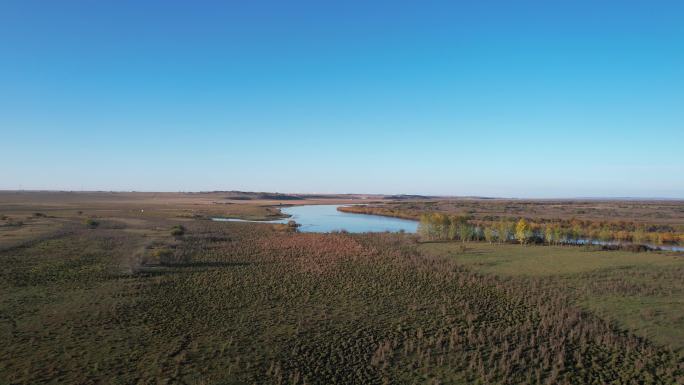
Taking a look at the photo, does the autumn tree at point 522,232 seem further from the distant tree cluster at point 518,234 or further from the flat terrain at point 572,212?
the flat terrain at point 572,212

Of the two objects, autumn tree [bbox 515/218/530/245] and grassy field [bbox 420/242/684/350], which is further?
autumn tree [bbox 515/218/530/245]

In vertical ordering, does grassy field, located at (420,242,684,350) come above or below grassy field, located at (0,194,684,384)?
above

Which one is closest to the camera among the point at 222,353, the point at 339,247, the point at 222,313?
the point at 222,353

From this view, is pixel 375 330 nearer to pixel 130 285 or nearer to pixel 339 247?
pixel 130 285

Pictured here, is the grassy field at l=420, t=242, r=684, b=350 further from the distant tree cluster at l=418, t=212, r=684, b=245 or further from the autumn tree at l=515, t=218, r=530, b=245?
the distant tree cluster at l=418, t=212, r=684, b=245

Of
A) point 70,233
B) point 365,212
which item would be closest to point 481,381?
point 70,233

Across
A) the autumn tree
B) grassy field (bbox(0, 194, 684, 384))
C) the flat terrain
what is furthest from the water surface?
grassy field (bbox(0, 194, 684, 384))

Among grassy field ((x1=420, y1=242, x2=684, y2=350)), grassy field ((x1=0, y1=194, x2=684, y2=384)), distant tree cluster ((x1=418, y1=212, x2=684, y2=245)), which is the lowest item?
grassy field ((x1=0, y1=194, x2=684, y2=384))

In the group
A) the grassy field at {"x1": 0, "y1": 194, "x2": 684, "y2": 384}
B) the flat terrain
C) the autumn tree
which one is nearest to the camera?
the grassy field at {"x1": 0, "y1": 194, "x2": 684, "y2": 384}

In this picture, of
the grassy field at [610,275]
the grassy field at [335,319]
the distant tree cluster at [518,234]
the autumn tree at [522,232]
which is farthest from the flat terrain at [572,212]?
the grassy field at [335,319]
